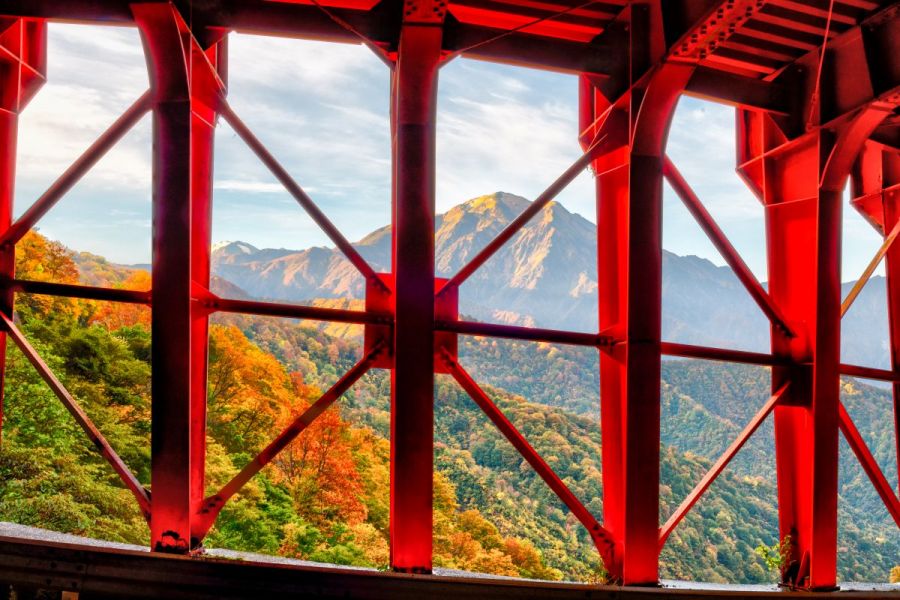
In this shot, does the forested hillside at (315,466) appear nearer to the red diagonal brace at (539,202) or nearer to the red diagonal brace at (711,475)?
the red diagonal brace at (711,475)

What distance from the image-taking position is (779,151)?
929 cm

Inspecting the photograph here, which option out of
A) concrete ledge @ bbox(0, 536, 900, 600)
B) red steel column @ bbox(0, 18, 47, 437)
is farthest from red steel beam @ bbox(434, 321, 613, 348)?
red steel column @ bbox(0, 18, 47, 437)

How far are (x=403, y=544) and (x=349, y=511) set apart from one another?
91.4 feet

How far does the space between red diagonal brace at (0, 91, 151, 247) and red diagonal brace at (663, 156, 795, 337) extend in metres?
5.47

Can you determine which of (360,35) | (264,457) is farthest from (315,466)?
(360,35)

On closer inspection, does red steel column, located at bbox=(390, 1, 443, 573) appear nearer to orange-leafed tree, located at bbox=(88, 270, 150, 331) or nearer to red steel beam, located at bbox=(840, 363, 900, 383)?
red steel beam, located at bbox=(840, 363, 900, 383)

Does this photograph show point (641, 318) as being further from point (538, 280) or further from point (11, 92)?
point (538, 280)

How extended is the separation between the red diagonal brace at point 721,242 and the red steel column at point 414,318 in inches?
109

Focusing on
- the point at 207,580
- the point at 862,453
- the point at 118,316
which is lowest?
the point at 207,580

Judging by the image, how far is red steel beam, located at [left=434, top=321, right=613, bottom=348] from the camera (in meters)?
7.37

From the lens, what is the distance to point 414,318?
705cm

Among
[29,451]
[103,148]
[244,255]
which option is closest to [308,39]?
[103,148]

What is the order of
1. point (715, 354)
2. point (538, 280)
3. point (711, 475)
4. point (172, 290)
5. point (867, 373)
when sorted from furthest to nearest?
point (538, 280)
point (867, 373)
point (715, 354)
point (711, 475)
point (172, 290)

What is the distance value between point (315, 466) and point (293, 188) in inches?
1176
